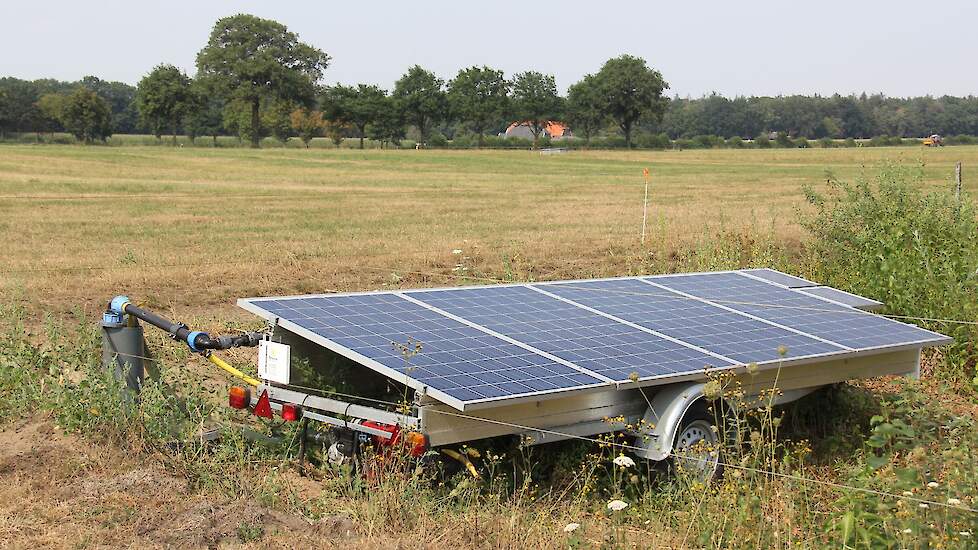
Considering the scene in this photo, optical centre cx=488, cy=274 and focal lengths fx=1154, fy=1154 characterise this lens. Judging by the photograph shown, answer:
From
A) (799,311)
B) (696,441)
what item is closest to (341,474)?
(696,441)

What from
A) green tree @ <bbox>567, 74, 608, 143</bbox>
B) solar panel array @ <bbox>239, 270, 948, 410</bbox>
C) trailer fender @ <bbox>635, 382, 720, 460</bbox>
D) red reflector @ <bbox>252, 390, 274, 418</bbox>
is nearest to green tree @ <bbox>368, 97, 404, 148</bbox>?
green tree @ <bbox>567, 74, 608, 143</bbox>

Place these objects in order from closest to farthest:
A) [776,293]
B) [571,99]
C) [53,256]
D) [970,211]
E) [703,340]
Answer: [703,340]
[776,293]
[970,211]
[53,256]
[571,99]

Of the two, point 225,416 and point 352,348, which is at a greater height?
point 352,348

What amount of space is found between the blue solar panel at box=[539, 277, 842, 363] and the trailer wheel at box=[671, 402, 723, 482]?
53cm

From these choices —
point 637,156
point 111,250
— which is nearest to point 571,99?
point 637,156

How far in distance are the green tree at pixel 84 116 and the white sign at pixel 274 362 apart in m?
120

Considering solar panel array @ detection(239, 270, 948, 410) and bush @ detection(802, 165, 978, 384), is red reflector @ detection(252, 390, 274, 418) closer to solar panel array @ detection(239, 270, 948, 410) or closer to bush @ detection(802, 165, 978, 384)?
solar panel array @ detection(239, 270, 948, 410)

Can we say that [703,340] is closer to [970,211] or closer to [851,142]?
[970,211]

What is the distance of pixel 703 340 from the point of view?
916 centimetres

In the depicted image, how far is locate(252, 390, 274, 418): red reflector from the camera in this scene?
8.50m

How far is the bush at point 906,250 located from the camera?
500 inches

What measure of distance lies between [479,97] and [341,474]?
12932 cm

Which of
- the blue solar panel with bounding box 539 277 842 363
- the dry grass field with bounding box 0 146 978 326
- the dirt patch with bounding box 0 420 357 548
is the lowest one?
the dry grass field with bounding box 0 146 978 326

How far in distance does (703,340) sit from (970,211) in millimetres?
6685
